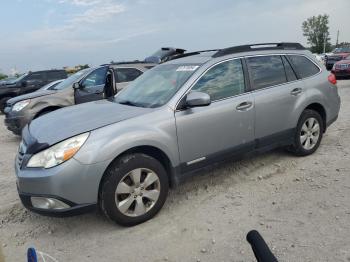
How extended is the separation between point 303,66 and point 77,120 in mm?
3333

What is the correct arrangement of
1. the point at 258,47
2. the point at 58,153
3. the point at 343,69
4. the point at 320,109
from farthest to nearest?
1. the point at 343,69
2. the point at 320,109
3. the point at 258,47
4. the point at 58,153

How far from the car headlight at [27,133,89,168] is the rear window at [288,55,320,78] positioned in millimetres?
3207

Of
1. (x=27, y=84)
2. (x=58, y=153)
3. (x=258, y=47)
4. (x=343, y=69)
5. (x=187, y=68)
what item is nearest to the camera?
(x=58, y=153)

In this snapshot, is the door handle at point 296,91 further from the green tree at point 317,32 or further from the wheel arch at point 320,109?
the green tree at point 317,32

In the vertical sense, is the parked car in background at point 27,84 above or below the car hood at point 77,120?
below

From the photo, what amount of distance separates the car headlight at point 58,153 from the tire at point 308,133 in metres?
3.10

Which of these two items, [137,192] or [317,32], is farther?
[317,32]

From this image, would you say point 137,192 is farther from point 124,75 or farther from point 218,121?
point 124,75

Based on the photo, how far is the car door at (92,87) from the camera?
25.1 ft

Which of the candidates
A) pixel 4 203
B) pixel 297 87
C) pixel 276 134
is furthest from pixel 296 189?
pixel 4 203

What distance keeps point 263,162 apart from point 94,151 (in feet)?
9.10

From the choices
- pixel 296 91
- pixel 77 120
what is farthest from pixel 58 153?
pixel 296 91

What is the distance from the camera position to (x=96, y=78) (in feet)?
26.8

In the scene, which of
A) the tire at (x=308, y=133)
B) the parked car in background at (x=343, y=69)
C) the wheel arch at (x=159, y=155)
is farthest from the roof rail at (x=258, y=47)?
the parked car in background at (x=343, y=69)
